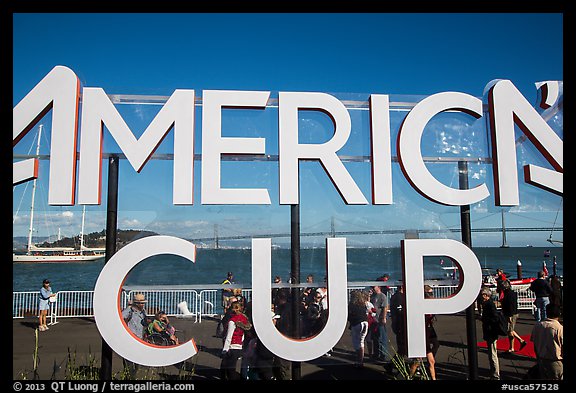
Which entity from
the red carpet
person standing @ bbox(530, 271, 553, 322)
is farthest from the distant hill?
person standing @ bbox(530, 271, 553, 322)

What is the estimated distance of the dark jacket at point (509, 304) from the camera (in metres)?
6.60

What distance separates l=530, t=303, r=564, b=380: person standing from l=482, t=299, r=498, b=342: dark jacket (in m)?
1.02

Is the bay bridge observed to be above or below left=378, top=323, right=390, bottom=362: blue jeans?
above

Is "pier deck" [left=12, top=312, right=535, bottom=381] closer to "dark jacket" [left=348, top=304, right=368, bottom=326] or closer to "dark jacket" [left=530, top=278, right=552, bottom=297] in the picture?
"dark jacket" [left=348, top=304, right=368, bottom=326]

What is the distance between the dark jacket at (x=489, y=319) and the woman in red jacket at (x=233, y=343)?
11.9 ft

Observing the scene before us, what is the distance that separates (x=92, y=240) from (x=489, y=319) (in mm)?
5674

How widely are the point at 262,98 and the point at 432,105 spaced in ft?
6.69

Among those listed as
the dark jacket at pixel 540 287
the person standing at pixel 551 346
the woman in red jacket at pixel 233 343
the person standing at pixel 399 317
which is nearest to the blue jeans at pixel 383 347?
the person standing at pixel 399 317

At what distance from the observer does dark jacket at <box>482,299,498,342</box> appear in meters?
5.92

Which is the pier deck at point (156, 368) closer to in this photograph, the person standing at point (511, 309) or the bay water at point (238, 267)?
the bay water at point (238, 267)

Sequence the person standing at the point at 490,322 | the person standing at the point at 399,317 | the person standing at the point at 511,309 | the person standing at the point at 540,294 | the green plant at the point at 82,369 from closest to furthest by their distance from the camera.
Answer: the green plant at the point at 82,369, the person standing at the point at 399,317, the person standing at the point at 490,322, the person standing at the point at 511,309, the person standing at the point at 540,294

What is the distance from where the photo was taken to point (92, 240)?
4.77m

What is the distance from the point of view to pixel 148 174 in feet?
15.2

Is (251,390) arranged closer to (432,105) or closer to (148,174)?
(148,174)
